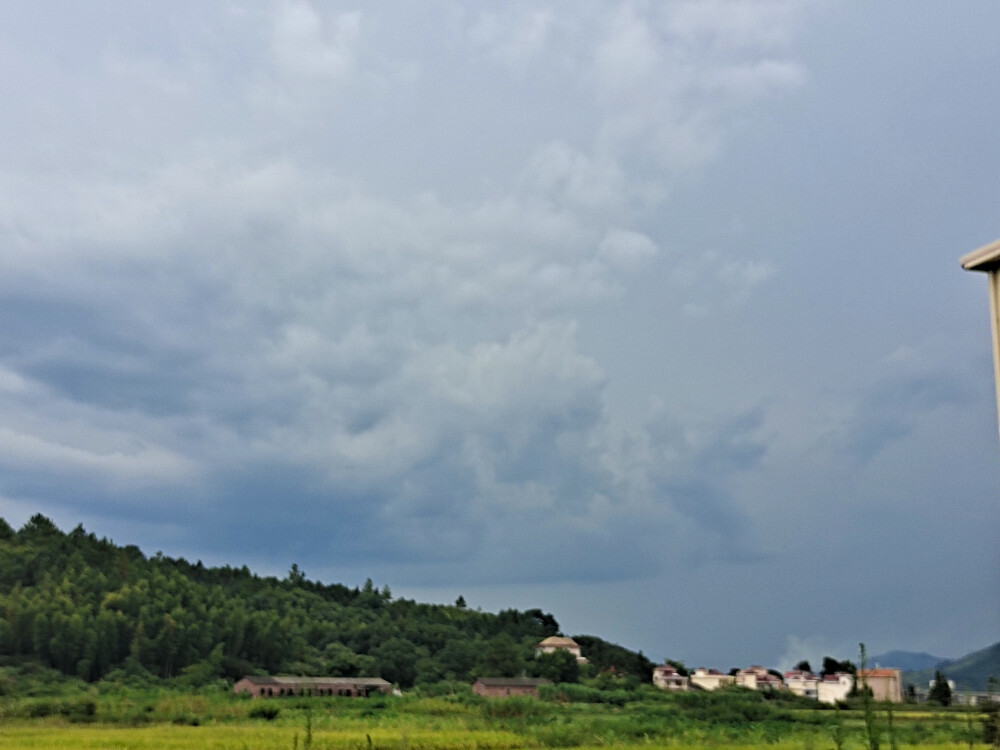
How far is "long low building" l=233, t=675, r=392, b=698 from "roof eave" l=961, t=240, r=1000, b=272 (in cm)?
4086

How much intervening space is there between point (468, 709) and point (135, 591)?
21.8m

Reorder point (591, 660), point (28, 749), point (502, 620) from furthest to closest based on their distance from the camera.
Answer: point (502, 620) < point (591, 660) < point (28, 749)

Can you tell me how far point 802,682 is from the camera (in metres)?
56.0

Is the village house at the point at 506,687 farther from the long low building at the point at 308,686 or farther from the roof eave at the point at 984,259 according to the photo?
the roof eave at the point at 984,259

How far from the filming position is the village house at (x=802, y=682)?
54.7 m

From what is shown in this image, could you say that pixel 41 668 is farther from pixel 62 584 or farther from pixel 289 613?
Result: pixel 289 613

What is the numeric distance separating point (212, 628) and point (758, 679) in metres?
31.9

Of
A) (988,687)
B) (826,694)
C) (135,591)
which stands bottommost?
(826,694)

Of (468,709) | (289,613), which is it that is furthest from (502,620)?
(468,709)

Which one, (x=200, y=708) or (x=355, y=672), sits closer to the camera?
(x=200, y=708)

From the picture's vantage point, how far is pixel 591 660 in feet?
186

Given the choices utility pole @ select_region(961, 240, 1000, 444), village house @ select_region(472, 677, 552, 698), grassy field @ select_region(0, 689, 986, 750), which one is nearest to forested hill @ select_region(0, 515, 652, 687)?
village house @ select_region(472, 677, 552, 698)

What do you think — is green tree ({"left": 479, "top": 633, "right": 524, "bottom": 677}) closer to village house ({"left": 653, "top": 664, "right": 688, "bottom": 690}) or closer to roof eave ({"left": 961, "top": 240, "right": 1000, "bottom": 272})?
village house ({"left": 653, "top": 664, "right": 688, "bottom": 690})

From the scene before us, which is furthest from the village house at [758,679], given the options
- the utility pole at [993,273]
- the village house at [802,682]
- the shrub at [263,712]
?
the utility pole at [993,273]
